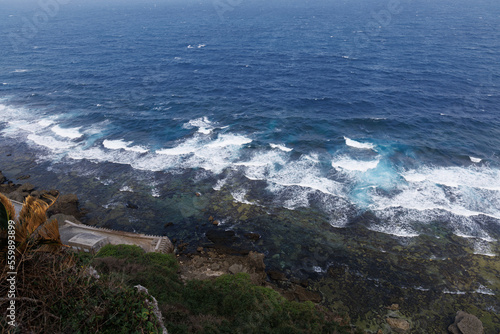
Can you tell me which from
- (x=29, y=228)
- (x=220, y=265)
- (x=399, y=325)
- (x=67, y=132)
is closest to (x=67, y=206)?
(x=220, y=265)

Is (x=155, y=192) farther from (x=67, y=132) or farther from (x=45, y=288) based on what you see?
(x=45, y=288)

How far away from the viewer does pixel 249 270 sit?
1259 inches

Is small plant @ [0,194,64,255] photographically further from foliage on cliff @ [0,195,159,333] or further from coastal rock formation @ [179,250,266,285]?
coastal rock formation @ [179,250,266,285]

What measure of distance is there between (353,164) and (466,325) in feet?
88.4

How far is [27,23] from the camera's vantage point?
17500 centimetres

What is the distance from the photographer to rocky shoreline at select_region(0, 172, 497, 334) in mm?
27203

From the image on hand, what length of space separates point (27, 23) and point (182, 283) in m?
219

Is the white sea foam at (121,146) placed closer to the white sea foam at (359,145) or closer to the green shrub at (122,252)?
the green shrub at (122,252)

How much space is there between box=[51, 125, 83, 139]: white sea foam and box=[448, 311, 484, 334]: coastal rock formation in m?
67.4

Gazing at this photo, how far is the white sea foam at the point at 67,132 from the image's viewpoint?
198ft

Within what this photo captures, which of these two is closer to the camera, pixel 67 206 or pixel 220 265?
pixel 220 265

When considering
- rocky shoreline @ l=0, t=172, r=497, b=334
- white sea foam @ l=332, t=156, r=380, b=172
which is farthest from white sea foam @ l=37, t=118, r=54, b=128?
white sea foam @ l=332, t=156, r=380, b=172

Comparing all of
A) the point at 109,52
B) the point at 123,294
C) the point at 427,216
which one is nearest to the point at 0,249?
the point at 123,294

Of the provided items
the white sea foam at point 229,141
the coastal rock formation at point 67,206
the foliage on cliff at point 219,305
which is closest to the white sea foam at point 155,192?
the coastal rock formation at point 67,206
